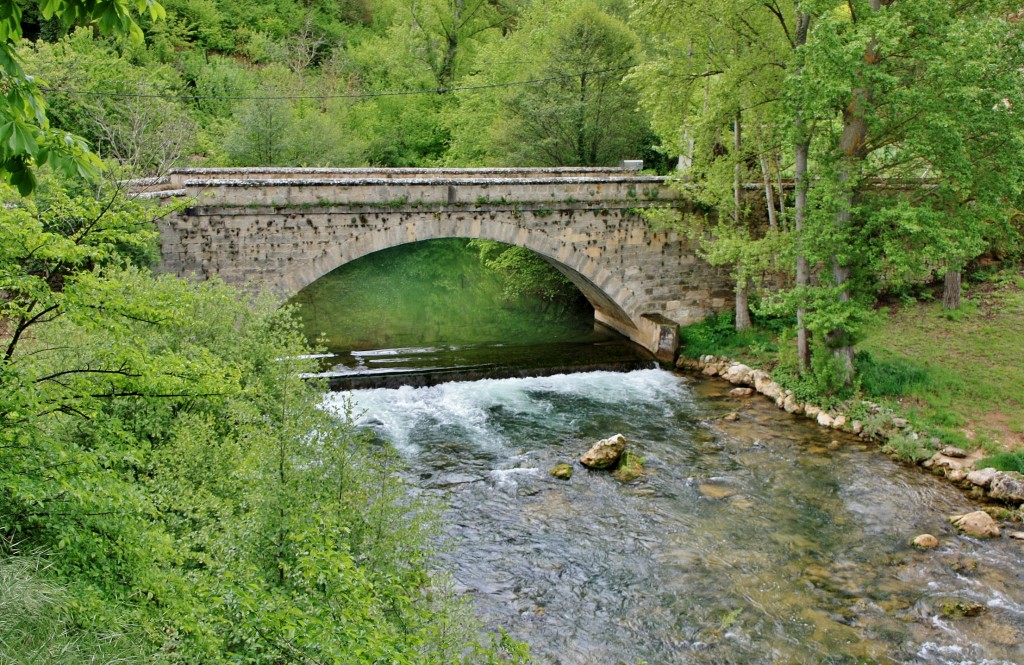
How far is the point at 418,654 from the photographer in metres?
5.81

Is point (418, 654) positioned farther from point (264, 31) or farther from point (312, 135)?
point (264, 31)

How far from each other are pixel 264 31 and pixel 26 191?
38.9 m

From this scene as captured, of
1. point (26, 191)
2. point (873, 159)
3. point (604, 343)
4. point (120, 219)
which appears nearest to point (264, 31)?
point (604, 343)

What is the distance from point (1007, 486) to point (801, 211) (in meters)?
6.41

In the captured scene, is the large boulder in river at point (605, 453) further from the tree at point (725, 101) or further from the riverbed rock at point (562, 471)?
the tree at point (725, 101)

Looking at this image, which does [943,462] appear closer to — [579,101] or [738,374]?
[738,374]

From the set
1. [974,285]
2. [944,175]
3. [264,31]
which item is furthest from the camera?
[264,31]

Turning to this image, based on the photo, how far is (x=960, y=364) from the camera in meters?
16.9

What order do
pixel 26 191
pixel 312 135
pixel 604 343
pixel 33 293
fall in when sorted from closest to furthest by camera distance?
1. pixel 26 191
2. pixel 33 293
3. pixel 604 343
4. pixel 312 135

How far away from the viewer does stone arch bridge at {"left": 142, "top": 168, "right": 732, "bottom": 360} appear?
18.1 metres

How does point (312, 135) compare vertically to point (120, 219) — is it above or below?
above

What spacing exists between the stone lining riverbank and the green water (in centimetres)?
509

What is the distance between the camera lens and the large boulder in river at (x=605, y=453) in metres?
14.0

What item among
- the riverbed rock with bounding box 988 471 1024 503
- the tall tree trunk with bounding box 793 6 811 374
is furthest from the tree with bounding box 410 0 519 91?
the riverbed rock with bounding box 988 471 1024 503
